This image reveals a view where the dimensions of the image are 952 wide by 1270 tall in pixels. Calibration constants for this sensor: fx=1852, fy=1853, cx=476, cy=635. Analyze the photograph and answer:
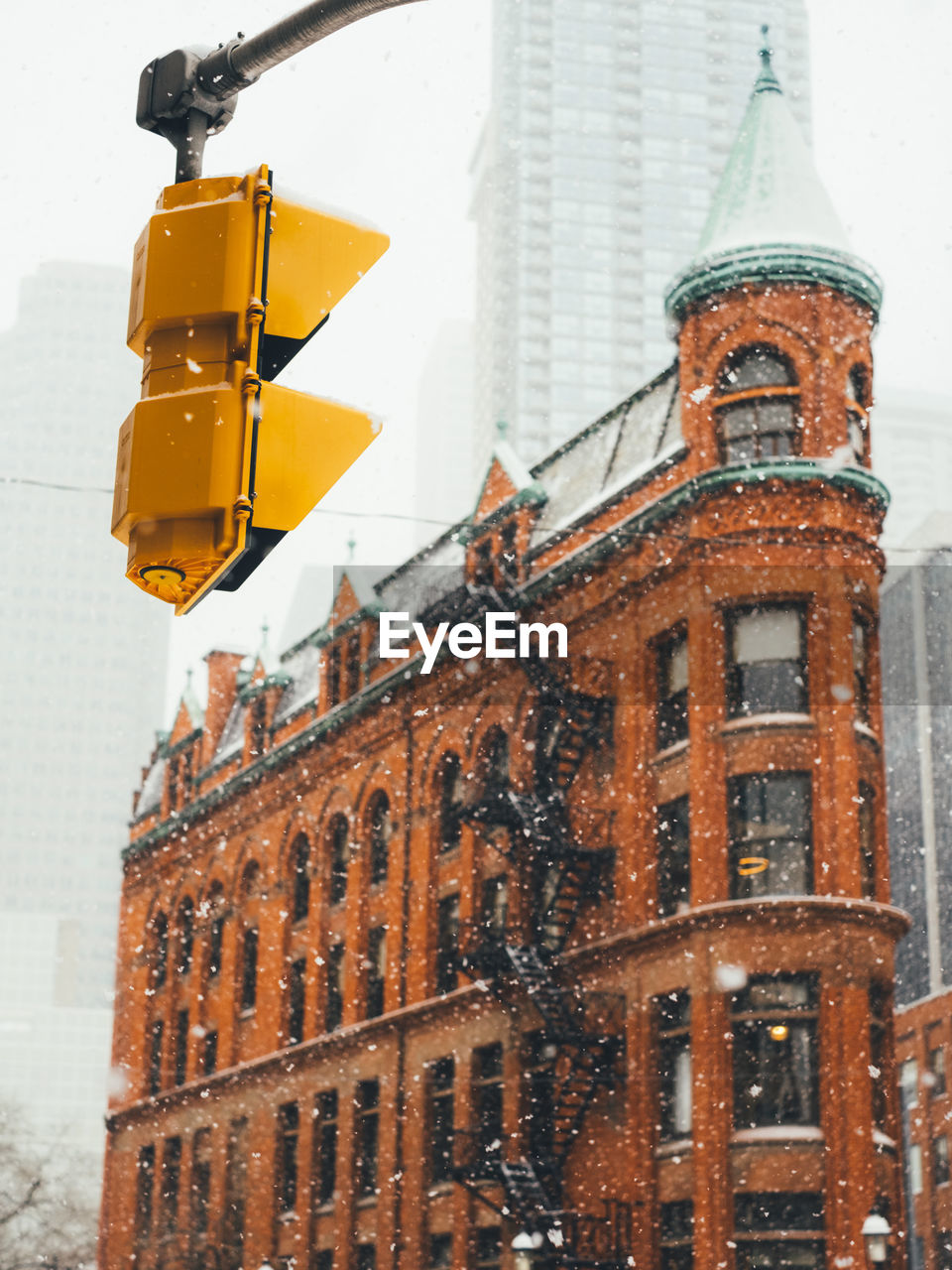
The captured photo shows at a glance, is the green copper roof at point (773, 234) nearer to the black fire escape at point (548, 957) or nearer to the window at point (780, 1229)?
the black fire escape at point (548, 957)

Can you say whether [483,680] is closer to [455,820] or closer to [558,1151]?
[455,820]

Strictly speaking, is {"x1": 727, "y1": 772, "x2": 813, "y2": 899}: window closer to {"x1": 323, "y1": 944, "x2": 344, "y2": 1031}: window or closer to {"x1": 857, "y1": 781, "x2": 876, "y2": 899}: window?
{"x1": 857, "y1": 781, "x2": 876, "y2": 899}: window

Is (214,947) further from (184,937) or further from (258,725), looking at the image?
(258,725)

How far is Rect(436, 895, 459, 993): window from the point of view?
36594 millimetres

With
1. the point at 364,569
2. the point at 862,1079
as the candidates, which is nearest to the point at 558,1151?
the point at 862,1079

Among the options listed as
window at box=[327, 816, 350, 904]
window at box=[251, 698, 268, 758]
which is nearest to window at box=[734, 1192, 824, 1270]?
window at box=[327, 816, 350, 904]

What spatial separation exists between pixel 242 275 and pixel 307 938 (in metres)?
38.3

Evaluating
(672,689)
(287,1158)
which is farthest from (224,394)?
(287,1158)

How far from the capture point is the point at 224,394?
5.11 metres

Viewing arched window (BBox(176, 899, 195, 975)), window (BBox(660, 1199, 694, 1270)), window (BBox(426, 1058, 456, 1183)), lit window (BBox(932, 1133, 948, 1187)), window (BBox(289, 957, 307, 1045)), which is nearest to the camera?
window (BBox(660, 1199, 694, 1270))

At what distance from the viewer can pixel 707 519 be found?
31344 millimetres

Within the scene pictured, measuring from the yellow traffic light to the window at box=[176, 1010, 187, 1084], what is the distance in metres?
45.8

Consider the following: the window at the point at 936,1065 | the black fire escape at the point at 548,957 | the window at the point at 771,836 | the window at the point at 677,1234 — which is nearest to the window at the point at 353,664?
the black fire escape at the point at 548,957

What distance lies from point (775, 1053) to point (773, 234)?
45.5 feet
